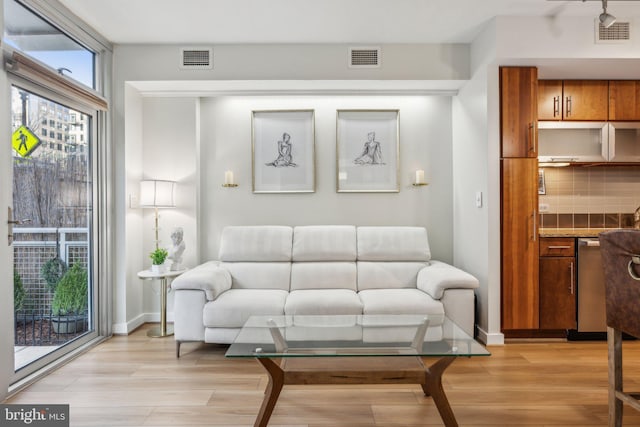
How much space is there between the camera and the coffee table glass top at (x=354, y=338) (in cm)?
192

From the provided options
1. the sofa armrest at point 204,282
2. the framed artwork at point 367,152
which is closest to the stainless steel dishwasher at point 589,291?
the framed artwork at point 367,152

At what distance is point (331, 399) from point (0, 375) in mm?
1974

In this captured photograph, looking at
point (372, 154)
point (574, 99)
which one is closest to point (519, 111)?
point (574, 99)

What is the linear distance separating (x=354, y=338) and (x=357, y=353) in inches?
7.4

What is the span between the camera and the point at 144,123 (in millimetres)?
4035

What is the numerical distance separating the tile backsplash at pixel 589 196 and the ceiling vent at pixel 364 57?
194 centimetres

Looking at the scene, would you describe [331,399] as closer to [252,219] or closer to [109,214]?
[252,219]

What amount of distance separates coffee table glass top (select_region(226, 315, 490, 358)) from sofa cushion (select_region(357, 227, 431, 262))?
124cm

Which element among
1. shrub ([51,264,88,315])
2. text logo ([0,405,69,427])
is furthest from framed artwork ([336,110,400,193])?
text logo ([0,405,69,427])

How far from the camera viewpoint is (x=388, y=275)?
371 cm

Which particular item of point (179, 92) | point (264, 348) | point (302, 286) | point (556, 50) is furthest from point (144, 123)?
point (556, 50)

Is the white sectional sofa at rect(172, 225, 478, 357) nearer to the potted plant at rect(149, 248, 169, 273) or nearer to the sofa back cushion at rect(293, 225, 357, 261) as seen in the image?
the sofa back cushion at rect(293, 225, 357, 261)

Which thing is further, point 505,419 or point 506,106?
point 506,106

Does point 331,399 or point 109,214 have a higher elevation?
point 109,214
